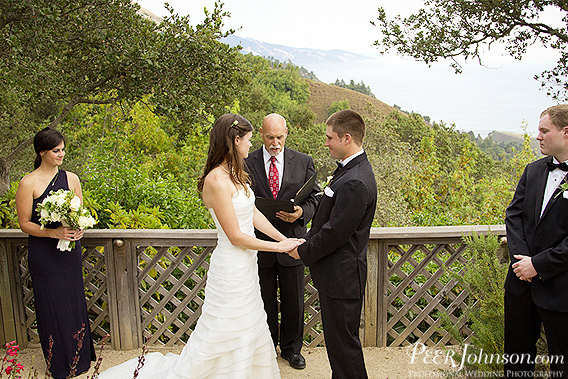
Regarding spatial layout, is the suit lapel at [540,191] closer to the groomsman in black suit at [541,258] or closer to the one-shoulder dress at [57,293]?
the groomsman in black suit at [541,258]

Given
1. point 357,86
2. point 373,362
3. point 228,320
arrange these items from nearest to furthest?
1. point 228,320
2. point 373,362
3. point 357,86

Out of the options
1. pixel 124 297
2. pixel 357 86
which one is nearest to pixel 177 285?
pixel 124 297

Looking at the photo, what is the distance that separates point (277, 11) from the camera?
66.8 m

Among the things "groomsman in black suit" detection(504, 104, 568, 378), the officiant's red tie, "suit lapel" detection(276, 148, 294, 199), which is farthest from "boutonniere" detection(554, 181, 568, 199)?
the officiant's red tie

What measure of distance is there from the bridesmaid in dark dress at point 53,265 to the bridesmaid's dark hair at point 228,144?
1.30 m

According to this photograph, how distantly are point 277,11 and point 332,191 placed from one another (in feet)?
228

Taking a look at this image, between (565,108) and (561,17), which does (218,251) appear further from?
(561,17)

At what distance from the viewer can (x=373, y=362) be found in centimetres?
376

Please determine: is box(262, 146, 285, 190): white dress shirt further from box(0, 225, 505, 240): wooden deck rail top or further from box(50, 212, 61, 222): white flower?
box(50, 212, 61, 222): white flower

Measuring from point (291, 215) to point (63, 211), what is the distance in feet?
5.62

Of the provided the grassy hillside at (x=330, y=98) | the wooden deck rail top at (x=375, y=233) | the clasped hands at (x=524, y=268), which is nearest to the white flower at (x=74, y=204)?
the wooden deck rail top at (x=375, y=233)

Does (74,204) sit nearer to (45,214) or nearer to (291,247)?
(45,214)

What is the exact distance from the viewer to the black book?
3364 millimetres

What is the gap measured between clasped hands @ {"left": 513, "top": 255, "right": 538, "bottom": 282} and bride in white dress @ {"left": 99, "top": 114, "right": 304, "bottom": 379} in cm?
140
